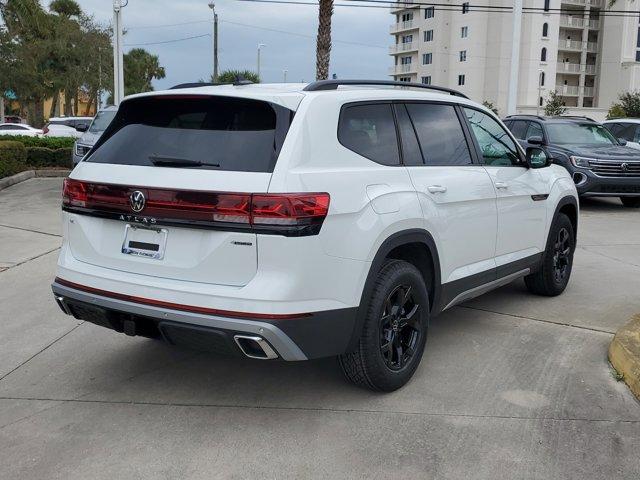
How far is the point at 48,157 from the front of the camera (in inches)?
674

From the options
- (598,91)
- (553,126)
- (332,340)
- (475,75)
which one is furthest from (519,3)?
(598,91)

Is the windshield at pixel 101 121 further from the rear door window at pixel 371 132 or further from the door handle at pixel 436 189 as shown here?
the door handle at pixel 436 189

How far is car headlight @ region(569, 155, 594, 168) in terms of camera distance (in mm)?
12383

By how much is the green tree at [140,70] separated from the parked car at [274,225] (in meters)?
64.2

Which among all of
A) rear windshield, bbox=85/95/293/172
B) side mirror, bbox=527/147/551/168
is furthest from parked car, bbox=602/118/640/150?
rear windshield, bbox=85/95/293/172

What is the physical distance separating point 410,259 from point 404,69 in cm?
7808

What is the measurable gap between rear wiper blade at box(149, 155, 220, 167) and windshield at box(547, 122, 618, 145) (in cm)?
1121

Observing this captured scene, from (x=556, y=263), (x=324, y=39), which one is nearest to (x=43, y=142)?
(x=324, y=39)

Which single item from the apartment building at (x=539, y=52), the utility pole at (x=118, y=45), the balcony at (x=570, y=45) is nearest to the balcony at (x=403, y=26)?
the apartment building at (x=539, y=52)

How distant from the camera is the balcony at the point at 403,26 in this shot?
76.5 meters

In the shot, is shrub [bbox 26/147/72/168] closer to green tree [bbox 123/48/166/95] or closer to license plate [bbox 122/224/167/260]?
license plate [bbox 122/224/167/260]

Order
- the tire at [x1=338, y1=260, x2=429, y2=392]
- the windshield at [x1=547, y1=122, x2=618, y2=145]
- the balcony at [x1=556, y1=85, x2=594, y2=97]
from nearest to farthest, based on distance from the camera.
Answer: the tire at [x1=338, y1=260, x2=429, y2=392] → the windshield at [x1=547, y1=122, x2=618, y2=145] → the balcony at [x1=556, y1=85, x2=594, y2=97]

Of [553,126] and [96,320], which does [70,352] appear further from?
[553,126]

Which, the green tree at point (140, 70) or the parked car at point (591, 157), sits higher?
the green tree at point (140, 70)
